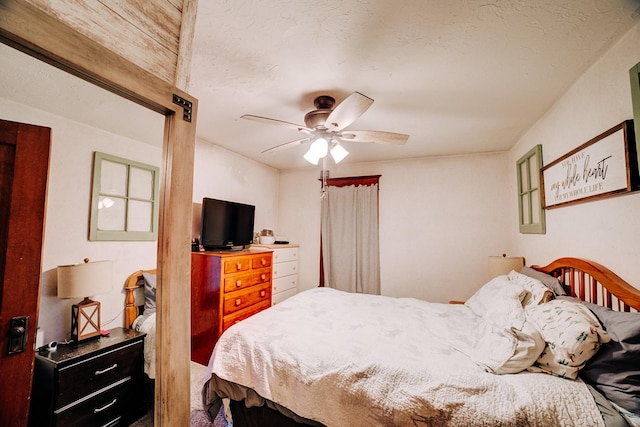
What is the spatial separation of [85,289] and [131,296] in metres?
0.18

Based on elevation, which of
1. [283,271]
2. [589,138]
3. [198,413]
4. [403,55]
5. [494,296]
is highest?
[403,55]

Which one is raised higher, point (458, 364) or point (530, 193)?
point (530, 193)

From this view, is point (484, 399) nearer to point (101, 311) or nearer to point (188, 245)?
point (188, 245)

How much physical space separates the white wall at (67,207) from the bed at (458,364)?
100cm

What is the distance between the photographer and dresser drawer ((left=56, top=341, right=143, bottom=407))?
88 centimetres

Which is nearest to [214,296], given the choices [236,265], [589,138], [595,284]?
[236,265]

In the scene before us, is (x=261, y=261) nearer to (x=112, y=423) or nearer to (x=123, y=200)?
(x=112, y=423)

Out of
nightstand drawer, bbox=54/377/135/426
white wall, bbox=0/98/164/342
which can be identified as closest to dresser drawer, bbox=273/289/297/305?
nightstand drawer, bbox=54/377/135/426

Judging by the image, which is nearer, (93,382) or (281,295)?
(93,382)

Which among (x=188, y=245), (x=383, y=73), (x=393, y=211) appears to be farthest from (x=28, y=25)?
(x=393, y=211)

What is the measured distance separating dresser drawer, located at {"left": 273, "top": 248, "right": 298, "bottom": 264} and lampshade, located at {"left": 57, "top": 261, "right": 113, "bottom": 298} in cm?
261

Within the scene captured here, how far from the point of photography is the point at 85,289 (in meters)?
0.77

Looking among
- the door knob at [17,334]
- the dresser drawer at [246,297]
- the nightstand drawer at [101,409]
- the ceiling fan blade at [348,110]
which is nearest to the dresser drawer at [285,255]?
the dresser drawer at [246,297]

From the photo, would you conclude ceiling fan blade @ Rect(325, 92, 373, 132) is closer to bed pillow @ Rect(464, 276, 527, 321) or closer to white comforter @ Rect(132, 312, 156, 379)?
white comforter @ Rect(132, 312, 156, 379)
